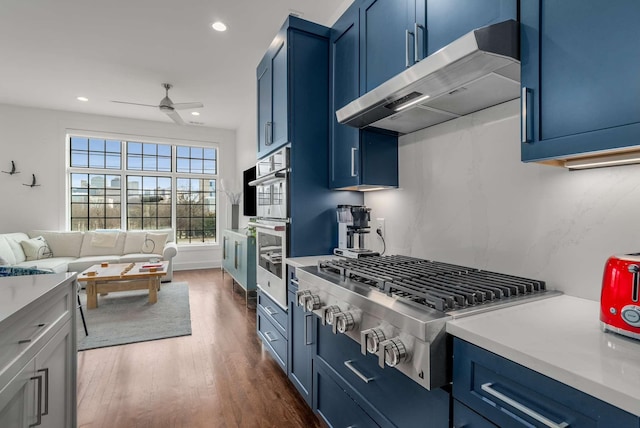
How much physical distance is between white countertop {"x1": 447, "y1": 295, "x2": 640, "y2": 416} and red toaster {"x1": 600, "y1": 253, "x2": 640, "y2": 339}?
0.11 ft

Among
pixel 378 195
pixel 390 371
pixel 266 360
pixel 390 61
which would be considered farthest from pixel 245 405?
pixel 390 61

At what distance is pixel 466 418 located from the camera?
0.86m

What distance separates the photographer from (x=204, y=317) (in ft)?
11.8

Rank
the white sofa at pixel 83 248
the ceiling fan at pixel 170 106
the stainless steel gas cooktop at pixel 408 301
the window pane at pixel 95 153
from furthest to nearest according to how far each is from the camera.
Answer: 1. the window pane at pixel 95 153
2. the white sofa at pixel 83 248
3. the ceiling fan at pixel 170 106
4. the stainless steel gas cooktop at pixel 408 301

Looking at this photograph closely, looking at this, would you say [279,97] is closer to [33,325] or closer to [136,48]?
[33,325]

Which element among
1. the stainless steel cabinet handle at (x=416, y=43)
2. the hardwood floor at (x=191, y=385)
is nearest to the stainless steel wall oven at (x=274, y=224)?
the hardwood floor at (x=191, y=385)

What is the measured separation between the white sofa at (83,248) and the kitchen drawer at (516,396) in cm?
513

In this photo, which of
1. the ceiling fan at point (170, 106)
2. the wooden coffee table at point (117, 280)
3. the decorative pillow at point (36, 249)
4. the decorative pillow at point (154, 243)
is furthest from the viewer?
the decorative pillow at point (154, 243)

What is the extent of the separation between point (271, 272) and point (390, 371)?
1.41 meters

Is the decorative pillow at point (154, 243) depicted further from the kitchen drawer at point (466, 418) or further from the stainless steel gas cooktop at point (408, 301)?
the kitchen drawer at point (466, 418)

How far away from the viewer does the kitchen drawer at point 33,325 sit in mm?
952

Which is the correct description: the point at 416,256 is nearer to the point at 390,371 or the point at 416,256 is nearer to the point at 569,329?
the point at 390,371

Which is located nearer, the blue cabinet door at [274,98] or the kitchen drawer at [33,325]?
the kitchen drawer at [33,325]

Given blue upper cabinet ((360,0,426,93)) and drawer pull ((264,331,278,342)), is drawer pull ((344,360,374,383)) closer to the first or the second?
drawer pull ((264,331,278,342))
